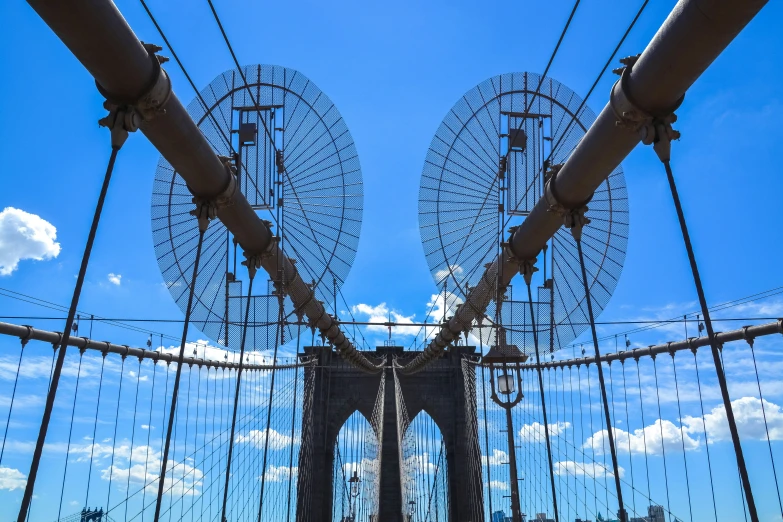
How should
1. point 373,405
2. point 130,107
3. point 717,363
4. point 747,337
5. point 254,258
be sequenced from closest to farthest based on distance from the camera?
point 717,363 < point 130,107 < point 254,258 < point 747,337 < point 373,405

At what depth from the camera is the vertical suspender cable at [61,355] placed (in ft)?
19.7

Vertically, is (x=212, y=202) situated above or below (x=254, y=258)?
below

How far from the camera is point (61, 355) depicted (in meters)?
6.25

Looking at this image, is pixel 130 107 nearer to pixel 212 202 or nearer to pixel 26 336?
pixel 212 202

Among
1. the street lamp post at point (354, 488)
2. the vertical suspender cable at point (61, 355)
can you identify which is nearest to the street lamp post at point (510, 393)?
the vertical suspender cable at point (61, 355)

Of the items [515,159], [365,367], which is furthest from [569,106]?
[365,367]

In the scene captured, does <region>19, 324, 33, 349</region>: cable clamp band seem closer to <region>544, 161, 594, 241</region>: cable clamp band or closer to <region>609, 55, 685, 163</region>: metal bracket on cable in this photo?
<region>544, 161, 594, 241</region>: cable clamp band

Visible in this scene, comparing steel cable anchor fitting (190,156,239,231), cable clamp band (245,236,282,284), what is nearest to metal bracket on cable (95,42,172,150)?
steel cable anchor fitting (190,156,239,231)

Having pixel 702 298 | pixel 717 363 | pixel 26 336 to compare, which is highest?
pixel 26 336

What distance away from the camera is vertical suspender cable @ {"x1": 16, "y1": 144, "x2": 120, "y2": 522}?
19.7 ft

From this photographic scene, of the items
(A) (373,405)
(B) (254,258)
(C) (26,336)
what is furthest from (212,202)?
(A) (373,405)

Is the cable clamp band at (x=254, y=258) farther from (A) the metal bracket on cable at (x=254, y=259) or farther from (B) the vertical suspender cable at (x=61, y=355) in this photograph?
(B) the vertical suspender cable at (x=61, y=355)

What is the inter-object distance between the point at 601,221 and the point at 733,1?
378 inches

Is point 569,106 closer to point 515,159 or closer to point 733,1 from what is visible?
point 515,159
